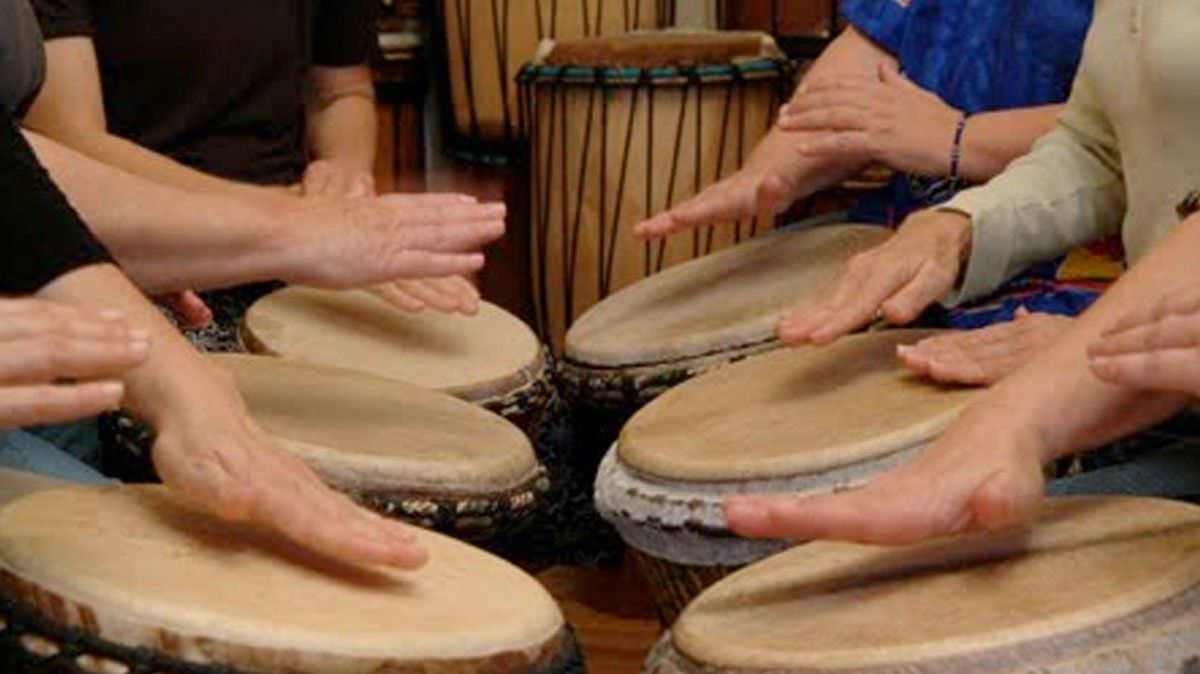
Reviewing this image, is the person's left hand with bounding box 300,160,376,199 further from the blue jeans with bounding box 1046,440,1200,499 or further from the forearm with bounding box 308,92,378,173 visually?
the blue jeans with bounding box 1046,440,1200,499

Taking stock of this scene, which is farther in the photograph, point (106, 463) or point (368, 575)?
point (106, 463)

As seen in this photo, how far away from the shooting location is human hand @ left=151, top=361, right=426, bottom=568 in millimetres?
1538

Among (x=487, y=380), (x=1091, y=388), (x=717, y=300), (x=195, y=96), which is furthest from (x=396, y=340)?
(x=1091, y=388)

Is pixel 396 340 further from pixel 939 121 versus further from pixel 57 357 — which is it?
pixel 57 357

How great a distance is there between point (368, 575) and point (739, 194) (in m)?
1.20

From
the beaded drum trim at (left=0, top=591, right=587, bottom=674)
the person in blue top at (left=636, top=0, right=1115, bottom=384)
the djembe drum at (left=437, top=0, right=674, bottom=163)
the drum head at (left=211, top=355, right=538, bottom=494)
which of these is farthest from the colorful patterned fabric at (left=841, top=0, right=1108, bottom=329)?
the djembe drum at (left=437, top=0, right=674, bottom=163)

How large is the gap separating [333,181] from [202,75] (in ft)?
0.74

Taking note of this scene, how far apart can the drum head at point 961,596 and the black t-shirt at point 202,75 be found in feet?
4.88

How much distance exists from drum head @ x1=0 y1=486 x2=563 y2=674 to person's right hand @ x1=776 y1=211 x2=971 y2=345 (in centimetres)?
Answer: 50

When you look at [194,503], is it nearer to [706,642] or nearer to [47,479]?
[47,479]

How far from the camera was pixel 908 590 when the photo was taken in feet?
4.89

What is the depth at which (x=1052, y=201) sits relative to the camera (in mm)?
2129

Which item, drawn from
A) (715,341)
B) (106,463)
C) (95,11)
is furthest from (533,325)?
(106,463)

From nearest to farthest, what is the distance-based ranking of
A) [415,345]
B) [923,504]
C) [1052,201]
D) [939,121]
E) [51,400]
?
[51,400] < [923,504] < [1052,201] < [415,345] < [939,121]
